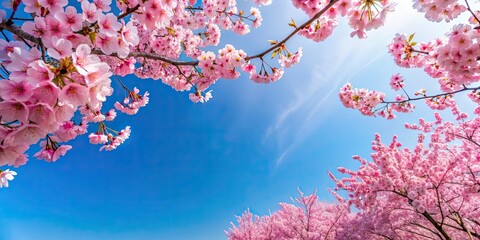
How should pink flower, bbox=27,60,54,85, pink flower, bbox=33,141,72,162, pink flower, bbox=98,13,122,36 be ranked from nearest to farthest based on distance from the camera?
1. pink flower, bbox=27,60,54,85
2. pink flower, bbox=98,13,122,36
3. pink flower, bbox=33,141,72,162

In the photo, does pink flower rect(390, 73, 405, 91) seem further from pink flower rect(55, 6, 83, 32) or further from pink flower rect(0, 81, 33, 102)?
pink flower rect(0, 81, 33, 102)

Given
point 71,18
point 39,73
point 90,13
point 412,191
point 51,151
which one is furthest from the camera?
point 412,191

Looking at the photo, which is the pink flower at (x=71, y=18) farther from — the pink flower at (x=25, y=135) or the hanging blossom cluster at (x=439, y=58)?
the hanging blossom cluster at (x=439, y=58)

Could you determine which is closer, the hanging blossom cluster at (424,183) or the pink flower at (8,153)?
the pink flower at (8,153)

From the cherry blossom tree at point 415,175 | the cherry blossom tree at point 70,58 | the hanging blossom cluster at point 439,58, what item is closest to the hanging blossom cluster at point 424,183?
the cherry blossom tree at point 415,175

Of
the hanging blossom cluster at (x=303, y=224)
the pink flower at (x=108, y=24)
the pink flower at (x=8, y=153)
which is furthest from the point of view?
the hanging blossom cluster at (x=303, y=224)

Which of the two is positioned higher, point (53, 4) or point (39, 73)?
point (53, 4)

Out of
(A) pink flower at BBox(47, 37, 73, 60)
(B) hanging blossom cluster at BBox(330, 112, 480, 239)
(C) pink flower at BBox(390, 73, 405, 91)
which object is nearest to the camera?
(A) pink flower at BBox(47, 37, 73, 60)

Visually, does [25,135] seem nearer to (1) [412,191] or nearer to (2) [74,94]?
(2) [74,94]

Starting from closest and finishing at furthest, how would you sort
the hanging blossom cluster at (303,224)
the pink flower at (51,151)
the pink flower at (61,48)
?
the pink flower at (61,48) → the pink flower at (51,151) → the hanging blossom cluster at (303,224)

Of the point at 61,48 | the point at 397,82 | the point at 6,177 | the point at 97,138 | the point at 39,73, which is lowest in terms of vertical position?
the point at 39,73

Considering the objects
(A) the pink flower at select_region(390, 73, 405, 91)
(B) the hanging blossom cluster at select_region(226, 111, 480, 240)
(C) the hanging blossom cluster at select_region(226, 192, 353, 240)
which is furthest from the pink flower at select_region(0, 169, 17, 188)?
(C) the hanging blossom cluster at select_region(226, 192, 353, 240)

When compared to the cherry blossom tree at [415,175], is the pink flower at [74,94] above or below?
below

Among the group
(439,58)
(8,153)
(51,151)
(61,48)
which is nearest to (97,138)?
(51,151)
